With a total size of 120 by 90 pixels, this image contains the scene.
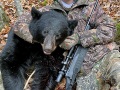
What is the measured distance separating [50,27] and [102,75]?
3.56 feet

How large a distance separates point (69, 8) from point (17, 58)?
113cm

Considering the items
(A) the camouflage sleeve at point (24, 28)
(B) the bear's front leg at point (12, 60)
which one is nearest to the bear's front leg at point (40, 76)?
(B) the bear's front leg at point (12, 60)

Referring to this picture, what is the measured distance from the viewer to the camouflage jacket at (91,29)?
4938 millimetres

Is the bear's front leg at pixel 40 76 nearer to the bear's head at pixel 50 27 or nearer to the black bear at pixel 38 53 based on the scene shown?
the black bear at pixel 38 53

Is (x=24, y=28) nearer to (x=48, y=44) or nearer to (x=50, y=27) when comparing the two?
(x=50, y=27)

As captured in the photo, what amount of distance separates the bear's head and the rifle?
14.1 inches

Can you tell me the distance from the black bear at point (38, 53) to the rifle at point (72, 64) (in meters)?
0.23

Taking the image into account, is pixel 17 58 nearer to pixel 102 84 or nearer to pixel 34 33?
pixel 34 33

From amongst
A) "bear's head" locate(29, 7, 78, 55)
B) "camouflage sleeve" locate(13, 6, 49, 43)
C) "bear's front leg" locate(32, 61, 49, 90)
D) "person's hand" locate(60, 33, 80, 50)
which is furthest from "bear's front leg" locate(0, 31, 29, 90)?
"person's hand" locate(60, 33, 80, 50)

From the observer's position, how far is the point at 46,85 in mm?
5398

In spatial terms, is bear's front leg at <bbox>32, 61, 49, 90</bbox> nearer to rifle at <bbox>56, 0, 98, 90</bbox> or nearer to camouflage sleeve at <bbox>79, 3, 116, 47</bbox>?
rifle at <bbox>56, 0, 98, 90</bbox>

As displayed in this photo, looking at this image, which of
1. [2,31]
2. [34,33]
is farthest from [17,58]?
[2,31]

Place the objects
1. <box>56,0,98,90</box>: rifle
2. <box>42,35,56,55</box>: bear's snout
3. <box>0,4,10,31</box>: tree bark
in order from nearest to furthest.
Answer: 1. <box>42,35,56,55</box>: bear's snout
2. <box>56,0,98,90</box>: rifle
3. <box>0,4,10,31</box>: tree bark

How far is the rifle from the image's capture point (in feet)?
15.6
